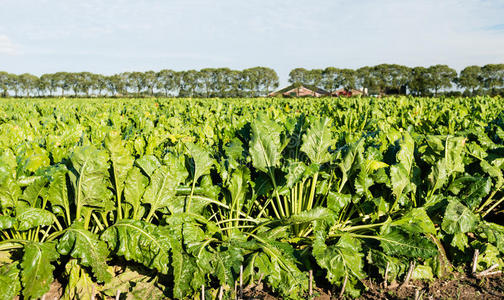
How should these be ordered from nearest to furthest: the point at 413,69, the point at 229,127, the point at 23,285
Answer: the point at 23,285
the point at 229,127
the point at 413,69

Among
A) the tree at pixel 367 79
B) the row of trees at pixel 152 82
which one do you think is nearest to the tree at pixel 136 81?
the row of trees at pixel 152 82

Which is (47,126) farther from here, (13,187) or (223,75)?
(223,75)

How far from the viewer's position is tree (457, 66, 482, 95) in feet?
235

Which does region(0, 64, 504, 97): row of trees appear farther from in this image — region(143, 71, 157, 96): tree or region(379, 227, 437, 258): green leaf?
region(379, 227, 437, 258): green leaf

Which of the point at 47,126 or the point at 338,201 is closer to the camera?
the point at 338,201

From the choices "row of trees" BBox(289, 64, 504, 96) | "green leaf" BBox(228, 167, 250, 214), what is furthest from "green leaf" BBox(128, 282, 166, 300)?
"row of trees" BBox(289, 64, 504, 96)

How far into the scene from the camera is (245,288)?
8.41ft

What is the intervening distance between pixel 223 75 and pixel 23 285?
92.8 meters

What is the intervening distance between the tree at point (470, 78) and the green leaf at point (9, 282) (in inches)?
3360

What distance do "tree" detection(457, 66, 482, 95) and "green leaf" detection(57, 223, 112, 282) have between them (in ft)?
279

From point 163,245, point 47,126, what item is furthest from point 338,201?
point 47,126

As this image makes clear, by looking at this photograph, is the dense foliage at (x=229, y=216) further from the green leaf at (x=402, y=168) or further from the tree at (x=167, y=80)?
the tree at (x=167, y=80)

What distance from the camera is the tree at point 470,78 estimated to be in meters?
71.6

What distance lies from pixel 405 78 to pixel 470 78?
43.2 ft
